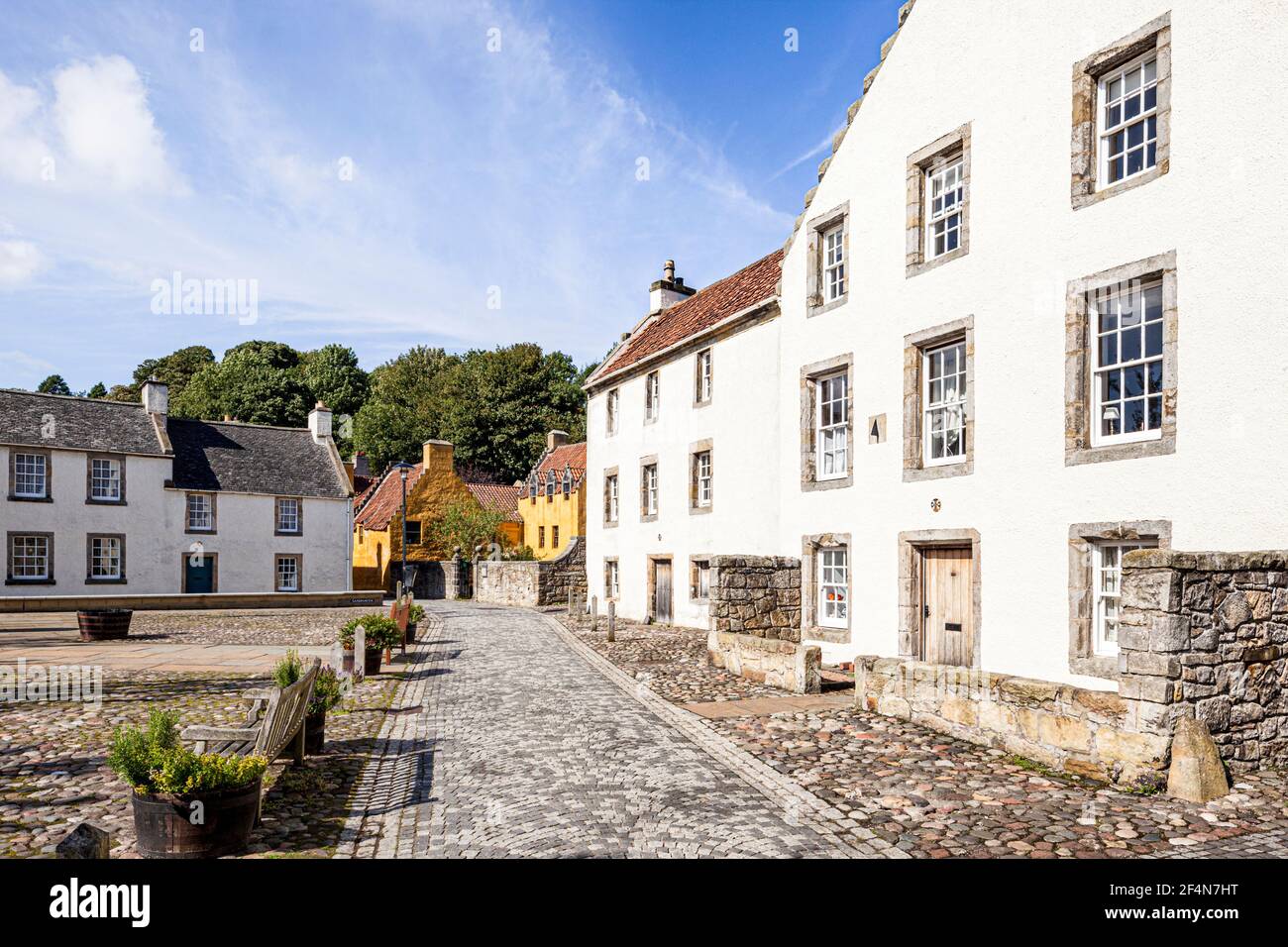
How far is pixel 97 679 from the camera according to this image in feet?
43.6

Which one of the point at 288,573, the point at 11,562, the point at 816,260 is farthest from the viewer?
the point at 288,573

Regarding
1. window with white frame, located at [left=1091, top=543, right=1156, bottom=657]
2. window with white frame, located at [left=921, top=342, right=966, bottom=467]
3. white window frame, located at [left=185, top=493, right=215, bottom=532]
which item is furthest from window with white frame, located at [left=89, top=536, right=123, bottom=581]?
window with white frame, located at [left=1091, top=543, right=1156, bottom=657]

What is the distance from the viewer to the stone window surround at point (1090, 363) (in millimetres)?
10680

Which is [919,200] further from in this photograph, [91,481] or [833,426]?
[91,481]

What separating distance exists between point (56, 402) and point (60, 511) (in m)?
5.14

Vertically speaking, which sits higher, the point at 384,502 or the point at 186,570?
the point at 384,502

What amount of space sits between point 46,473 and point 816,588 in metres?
31.7

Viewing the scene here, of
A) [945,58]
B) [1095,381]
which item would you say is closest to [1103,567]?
[1095,381]

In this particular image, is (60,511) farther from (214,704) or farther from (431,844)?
(431,844)

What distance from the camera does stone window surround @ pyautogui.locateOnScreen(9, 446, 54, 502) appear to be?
32750 mm

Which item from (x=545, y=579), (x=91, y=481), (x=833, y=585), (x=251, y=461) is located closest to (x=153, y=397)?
(x=91, y=481)

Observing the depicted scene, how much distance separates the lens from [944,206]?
48.1 feet

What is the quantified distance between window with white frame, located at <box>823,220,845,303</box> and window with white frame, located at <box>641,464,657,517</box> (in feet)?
32.2

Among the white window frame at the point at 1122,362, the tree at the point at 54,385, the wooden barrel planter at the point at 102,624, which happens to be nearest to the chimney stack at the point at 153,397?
the wooden barrel planter at the point at 102,624
